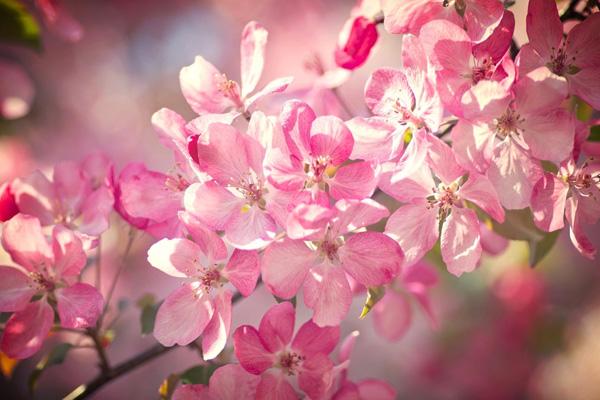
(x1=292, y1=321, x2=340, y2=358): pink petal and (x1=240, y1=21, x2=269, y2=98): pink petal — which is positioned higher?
(x1=240, y1=21, x2=269, y2=98): pink petal

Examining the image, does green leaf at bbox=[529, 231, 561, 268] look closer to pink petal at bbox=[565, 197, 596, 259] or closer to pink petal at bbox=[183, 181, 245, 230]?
pink petal at bbox=[565, 197, 596, 259]

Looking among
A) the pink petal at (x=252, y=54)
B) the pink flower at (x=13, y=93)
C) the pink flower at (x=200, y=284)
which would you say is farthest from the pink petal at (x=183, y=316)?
the pink flower at (x=13, y=93)

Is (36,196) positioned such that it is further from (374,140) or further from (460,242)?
(460,242)

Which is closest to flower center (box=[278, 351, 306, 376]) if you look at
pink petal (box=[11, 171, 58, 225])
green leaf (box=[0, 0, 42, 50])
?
pink petal (box=[11, 171, 58, 225])

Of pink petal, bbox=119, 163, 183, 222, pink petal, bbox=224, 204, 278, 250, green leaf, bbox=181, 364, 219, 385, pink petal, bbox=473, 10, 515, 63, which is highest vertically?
pink petal, bbox=473, 10, 515, 63

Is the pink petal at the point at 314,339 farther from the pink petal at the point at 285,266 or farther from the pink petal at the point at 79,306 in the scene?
the pink petal at the point at 79,306
